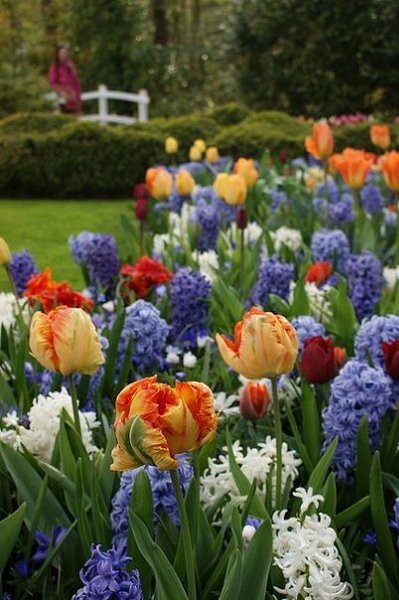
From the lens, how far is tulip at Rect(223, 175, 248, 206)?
3346 millimetres

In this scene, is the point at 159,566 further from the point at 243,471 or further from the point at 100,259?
the point at 100,259

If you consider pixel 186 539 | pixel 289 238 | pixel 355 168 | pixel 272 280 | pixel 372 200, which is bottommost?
pixel 372 200

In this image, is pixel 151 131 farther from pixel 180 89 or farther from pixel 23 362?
pixel 180 89

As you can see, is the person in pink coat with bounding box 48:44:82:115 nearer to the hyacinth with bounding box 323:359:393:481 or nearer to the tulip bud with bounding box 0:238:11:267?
the tulip bud with bounding box 0:238:11:267

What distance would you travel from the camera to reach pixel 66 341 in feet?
4.61

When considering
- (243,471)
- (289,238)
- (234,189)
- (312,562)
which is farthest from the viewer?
(289,238)

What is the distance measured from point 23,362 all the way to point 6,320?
0.51 meters

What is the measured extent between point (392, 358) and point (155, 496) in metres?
0.57

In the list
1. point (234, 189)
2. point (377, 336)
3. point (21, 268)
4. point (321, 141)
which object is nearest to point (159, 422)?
point (377, 336)

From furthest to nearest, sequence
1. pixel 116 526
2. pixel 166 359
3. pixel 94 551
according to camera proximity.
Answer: pixel 166 359, pixel 116 526, pixel 94 551

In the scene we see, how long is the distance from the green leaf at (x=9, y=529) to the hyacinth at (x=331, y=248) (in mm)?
2067

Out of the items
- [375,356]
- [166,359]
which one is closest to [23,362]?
[166,359]

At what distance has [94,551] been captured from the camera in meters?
1.11

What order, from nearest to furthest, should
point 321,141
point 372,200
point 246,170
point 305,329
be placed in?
point 305,329
point 321,141
point 246,170
point 372,200
